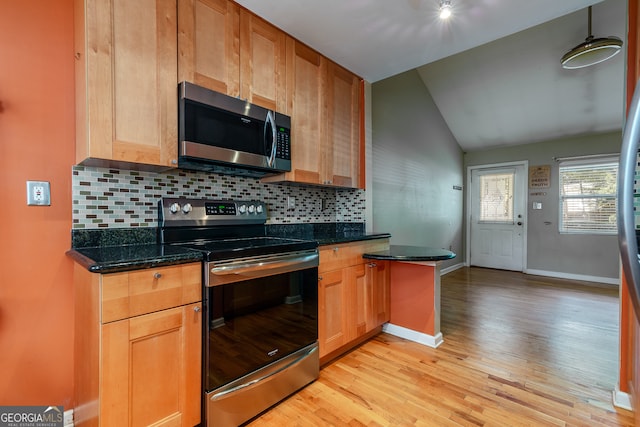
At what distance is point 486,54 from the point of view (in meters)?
3.88

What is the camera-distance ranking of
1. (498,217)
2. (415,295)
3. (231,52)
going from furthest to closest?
(498,217) → (415,295) → (231,52)

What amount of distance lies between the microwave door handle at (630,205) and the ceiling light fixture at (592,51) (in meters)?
2.76

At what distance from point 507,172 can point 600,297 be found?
2.53m

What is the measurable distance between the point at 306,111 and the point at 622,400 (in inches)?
107

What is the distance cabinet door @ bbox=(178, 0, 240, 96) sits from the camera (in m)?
1.64

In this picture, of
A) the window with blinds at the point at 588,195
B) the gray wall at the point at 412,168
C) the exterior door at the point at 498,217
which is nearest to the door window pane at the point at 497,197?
the exterior door at the point at 498,217

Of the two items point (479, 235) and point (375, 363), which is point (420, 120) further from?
point (375, 363)

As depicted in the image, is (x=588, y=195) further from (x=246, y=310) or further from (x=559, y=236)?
(x=246, y=310)

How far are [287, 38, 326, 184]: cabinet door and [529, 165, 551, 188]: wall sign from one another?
185 inches

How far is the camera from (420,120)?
4551mm

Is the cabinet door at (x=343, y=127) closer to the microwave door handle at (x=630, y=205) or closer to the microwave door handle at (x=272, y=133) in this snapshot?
the microwave door handle at (x=272, y=133)

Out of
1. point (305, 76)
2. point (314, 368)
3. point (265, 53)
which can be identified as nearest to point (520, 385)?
point (314, 368)

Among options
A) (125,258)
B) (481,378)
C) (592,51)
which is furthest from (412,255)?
(592,51)

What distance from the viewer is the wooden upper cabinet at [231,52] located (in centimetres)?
166
